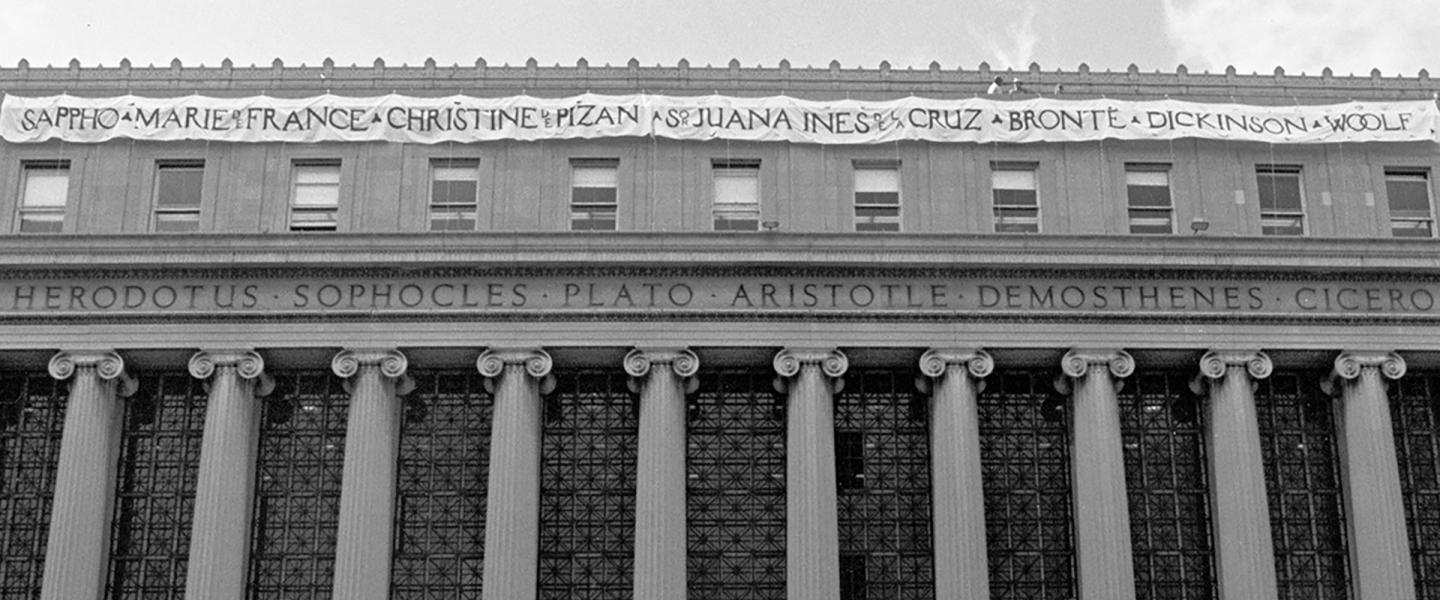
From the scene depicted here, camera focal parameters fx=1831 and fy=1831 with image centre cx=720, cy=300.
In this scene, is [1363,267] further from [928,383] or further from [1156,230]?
[928,383]

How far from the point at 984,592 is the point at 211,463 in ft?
58.4

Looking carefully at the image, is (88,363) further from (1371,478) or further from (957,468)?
(1371,478)

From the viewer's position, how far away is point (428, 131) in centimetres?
4541

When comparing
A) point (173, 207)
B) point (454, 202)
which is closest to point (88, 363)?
point (173, 207)

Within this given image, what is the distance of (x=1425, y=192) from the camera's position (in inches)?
1828

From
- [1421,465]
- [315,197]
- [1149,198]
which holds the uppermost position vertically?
[1149,198]

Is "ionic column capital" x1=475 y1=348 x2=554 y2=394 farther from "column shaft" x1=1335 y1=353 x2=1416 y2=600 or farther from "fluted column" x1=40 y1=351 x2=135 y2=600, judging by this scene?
"column shaft" x1=1335 y1=353 x2=1416 y2=600

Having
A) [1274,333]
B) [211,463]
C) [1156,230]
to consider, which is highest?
[1156,230]

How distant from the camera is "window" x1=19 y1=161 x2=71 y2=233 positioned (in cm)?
4516

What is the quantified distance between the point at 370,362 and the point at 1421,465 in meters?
25.3

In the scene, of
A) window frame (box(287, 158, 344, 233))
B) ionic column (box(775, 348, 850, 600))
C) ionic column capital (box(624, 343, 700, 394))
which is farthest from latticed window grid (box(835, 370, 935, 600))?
window frame (box(287, 158, 344, 233))

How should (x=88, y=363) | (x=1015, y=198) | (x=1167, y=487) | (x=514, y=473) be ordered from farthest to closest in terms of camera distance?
(x=1015, y=198) < (x=1167, y=487) < (x=88, y=363) < (x=514, y=473)

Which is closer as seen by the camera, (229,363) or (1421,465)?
(229,363)

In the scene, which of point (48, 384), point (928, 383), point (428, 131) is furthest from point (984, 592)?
point (48, 384)
